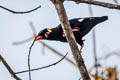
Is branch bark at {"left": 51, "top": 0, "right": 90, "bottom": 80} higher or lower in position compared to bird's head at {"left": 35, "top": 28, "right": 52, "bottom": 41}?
higher

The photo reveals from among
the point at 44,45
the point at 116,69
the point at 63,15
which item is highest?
the point at 63,15

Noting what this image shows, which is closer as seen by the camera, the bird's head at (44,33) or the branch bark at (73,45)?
the branch bark at (73,45)

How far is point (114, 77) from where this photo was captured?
3.99 metres

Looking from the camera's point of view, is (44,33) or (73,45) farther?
(44,33)

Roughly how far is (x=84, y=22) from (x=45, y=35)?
2.91 feet

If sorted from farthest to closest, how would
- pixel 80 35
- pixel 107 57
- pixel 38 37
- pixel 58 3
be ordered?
1. pixel 38 37
2. pixel 80 35
3. pixel 107 57
4. pixel 58 3

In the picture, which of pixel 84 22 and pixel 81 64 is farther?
pixel 84 22


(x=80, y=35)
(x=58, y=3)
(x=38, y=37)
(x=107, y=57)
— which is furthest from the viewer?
(x=38, y=37)

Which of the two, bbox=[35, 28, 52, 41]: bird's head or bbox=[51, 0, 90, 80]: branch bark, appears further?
bbox=[35, 28, 52, 41]: bird's head

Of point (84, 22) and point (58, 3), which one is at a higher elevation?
point (58, 3)

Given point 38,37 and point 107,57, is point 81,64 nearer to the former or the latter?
point 107,57

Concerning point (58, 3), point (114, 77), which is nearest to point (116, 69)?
point (114, 77)

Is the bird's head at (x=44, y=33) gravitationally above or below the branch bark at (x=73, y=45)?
below

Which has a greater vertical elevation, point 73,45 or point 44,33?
point 73,45
